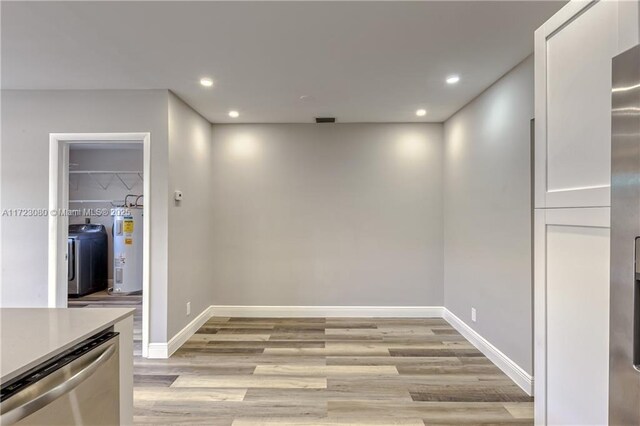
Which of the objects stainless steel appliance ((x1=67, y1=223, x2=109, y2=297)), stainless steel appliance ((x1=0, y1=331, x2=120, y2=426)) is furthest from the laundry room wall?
stainless steel appliance ((x1=0, y1=331, x2=120, y2=426))

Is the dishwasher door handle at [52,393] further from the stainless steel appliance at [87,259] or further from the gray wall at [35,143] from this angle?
the stainless steel appliance at [87,259]

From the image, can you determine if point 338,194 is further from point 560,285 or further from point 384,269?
point 560,285

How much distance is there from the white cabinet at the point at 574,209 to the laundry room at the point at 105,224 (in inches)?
214

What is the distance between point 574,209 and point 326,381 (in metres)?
2.25

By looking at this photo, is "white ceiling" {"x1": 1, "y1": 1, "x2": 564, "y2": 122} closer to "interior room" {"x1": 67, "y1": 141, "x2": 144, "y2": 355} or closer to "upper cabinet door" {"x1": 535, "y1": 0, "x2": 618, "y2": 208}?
"upper cabinet door" {"x1": 535, "y1": 0, "x2": 618, "y2": 208}

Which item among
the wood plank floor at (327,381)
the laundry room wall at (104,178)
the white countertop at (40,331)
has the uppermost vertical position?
the laundry room wall at (104,178)

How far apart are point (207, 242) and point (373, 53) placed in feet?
9.69

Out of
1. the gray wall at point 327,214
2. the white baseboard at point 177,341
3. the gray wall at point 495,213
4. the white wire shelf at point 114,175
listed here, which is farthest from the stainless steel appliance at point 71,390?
the white wire shelf at point 114,175

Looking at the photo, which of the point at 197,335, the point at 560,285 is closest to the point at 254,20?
the point at 560,285

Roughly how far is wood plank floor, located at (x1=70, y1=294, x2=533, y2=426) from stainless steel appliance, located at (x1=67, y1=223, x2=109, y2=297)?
2308 millimetres

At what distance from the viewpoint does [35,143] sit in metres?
3.14

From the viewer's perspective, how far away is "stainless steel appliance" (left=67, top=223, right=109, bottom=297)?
515 cm

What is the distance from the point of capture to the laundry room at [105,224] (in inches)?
207

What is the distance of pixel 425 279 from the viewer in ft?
13.9
